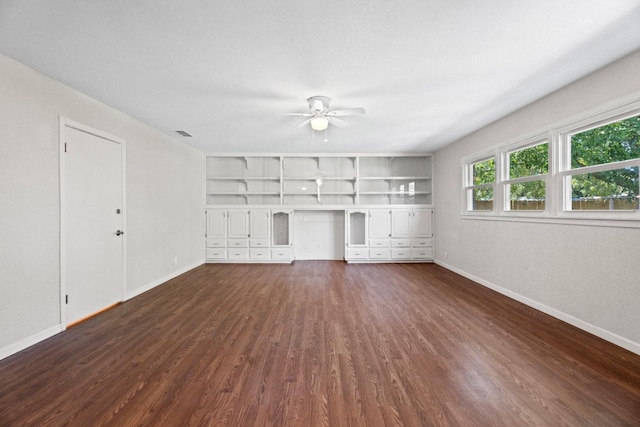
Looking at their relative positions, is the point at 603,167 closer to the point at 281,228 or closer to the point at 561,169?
the point at 561,169

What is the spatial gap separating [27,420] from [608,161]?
484 cm

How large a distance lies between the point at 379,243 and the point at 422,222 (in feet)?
3.58

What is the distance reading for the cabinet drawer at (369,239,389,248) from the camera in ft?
20.4

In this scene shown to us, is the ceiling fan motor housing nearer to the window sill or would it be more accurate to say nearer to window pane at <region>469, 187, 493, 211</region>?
the window sill

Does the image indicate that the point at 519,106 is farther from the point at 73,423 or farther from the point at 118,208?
the point at 118,208

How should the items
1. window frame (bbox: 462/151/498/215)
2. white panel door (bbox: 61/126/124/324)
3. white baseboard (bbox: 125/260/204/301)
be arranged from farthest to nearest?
1. window frame (bbox: 462/151/498/215)
2. white baseboard (bbox: 125/260/204/301)
3. white panel door (bbox: 61/126/124/324)

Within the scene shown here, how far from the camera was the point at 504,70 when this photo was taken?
255 cm

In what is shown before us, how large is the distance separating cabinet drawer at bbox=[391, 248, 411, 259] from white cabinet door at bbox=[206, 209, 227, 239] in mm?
3865

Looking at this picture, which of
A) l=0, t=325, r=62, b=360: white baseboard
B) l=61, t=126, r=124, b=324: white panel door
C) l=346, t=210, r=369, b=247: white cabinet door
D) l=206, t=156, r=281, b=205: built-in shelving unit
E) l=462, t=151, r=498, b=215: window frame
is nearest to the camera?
l=0, t=325, r=62, b=360: white baseboard

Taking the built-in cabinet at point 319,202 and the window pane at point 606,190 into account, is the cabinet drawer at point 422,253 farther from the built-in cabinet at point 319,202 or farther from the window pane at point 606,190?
the window pane at point 606,190

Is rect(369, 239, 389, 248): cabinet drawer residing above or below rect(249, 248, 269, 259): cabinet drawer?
above

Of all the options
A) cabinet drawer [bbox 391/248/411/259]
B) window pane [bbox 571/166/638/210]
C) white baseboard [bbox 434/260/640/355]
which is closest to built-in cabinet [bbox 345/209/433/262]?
cabinet drawer [bbox 391/248/411/259]

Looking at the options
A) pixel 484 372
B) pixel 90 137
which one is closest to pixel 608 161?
pixel 484 372

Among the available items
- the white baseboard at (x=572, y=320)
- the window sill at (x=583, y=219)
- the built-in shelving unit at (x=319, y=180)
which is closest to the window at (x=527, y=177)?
the window sill at (x=583, y=219)
